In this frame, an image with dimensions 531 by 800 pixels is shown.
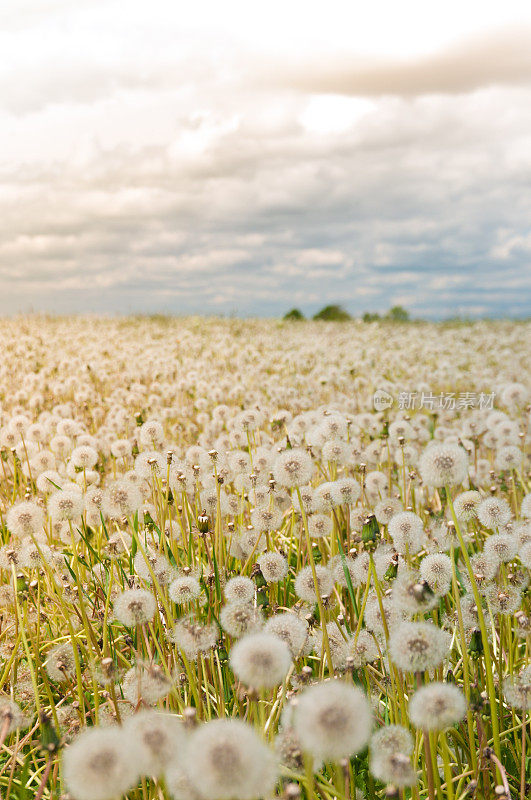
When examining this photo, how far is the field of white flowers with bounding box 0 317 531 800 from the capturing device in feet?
4.36

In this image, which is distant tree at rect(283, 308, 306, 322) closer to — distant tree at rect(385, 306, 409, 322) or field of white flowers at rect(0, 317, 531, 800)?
distant tree at rect(385, 306, 409, 322)

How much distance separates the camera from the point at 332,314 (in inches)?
1149

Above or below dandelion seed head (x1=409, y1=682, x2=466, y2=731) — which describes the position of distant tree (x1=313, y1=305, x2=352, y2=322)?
above

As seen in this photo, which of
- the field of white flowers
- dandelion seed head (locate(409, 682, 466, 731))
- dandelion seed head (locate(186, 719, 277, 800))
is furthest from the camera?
dandelion seed head (locate(409, 682, 466, 731))

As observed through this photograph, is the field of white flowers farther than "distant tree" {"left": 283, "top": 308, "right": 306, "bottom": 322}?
No

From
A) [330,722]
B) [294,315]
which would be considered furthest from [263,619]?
[294,315]

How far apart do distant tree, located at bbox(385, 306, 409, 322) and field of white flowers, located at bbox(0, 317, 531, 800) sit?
71.9 feet

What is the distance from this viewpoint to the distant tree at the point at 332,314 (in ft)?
95.1

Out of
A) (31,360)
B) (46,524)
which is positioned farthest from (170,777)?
(31,360)

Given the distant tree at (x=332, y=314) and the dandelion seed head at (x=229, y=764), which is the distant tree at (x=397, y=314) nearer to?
the distant tree at (x=332, y=314)

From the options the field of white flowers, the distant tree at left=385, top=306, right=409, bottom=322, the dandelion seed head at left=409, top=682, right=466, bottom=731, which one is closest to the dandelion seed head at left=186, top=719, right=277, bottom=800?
the field of white flowers

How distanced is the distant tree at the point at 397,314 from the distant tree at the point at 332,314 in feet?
6.25

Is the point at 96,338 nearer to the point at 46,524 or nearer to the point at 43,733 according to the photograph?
the point at 46,524

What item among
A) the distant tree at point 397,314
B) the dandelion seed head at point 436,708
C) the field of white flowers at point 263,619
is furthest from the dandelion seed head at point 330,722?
the distant tree at point 397,314
